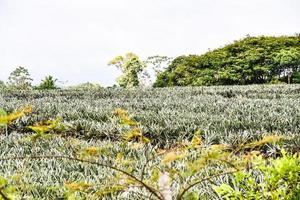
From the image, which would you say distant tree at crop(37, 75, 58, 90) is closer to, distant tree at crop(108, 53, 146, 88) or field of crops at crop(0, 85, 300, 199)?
distant tree at crop(108, 53, 146, 88)

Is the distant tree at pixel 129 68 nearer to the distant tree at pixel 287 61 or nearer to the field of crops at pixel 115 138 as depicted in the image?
the distant tree at pixel 287 61

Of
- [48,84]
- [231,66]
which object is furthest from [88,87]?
[231,66]

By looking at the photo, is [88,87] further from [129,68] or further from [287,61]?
[287,61]

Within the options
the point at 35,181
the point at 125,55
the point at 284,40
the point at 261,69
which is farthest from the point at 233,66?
the point at 35,181

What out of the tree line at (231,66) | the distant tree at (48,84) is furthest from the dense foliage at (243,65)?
the distant tree at (48,84)

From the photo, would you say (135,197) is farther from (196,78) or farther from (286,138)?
(196,78)

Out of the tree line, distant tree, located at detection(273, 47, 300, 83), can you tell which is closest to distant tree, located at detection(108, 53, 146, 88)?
the tree line

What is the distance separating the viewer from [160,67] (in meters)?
30.9

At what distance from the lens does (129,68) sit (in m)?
28.6

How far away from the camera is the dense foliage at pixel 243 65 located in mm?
→ 29125

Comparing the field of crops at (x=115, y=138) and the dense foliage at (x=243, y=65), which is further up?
the dense foliage at (x=243, y=65)

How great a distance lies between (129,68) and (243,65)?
7.36m

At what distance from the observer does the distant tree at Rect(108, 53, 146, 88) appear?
2844cm

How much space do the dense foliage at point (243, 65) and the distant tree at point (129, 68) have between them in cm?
232
